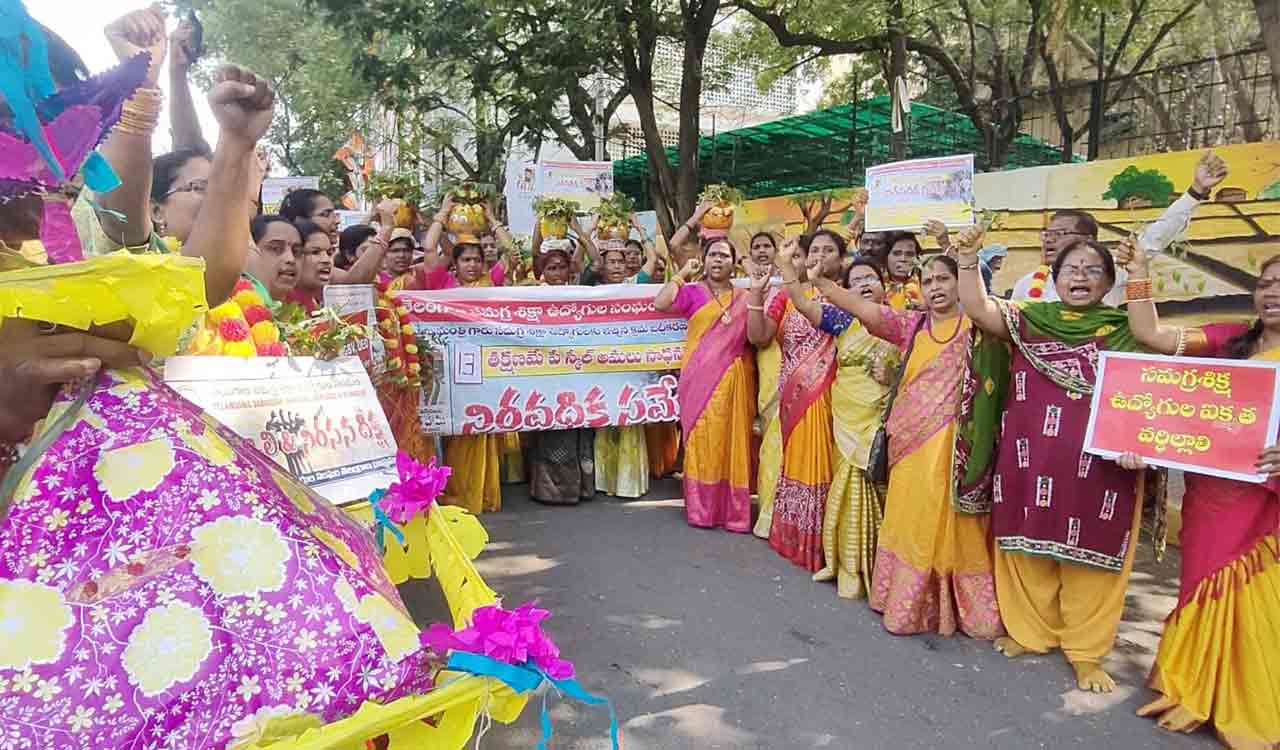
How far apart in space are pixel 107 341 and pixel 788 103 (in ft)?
84.2

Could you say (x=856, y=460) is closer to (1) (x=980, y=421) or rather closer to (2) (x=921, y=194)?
(1) (x=980, y=421)

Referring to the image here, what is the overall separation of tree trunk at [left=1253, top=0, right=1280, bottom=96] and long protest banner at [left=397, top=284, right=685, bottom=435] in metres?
3.73

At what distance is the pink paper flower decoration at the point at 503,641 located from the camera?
50.5 inches

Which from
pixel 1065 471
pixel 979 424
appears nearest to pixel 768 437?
pixel 979 424

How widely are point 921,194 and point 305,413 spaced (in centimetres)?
277

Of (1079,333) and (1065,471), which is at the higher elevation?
(1079,333)

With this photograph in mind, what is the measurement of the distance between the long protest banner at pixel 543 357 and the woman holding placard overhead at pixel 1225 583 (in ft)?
10.8

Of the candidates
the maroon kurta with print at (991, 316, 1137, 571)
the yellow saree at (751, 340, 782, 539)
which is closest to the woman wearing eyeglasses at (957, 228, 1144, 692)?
the maroon kurta with print at (991, 316, 1137, 571)

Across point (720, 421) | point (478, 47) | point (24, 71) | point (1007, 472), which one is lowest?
point (720, 421)

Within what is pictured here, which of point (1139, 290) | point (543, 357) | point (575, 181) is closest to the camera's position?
point (1139, 290)

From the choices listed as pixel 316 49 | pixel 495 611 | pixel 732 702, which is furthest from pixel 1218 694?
pixel 316 49

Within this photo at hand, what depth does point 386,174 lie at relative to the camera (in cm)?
634

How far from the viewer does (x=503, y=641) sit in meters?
1.29

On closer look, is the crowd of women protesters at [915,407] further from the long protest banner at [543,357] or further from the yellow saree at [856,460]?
the long protest banner at [543,357]
